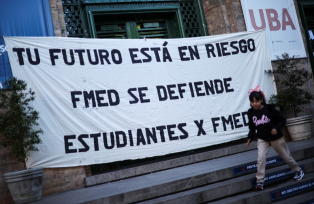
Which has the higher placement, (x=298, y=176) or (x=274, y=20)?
(x=274, y=20)

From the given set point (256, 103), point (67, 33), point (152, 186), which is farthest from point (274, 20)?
point (152, 186)

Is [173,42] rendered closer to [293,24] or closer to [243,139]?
[243,139]

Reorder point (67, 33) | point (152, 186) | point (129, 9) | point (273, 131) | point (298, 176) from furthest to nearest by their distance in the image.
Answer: point (129, 9) → point (67, 33) → point (298, 176) → point (152, 186) → point (273, 131)

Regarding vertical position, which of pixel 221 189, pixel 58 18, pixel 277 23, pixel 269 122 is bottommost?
pixel 221 189

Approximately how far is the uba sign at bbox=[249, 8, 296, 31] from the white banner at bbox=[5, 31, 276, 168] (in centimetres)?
103

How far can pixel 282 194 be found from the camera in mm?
4418

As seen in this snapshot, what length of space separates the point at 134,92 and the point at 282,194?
3.20m

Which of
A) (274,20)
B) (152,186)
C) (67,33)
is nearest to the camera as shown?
(152,186)

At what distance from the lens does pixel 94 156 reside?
5.38 metres

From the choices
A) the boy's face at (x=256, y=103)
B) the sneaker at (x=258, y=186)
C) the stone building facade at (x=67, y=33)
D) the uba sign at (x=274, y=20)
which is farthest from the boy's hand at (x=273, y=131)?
the uba sign at (x=274, y=20)

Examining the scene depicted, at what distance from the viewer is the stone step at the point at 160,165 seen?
5.43 meters

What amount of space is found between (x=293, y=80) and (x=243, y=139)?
78.4 inches

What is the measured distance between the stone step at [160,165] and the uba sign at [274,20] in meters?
3.56

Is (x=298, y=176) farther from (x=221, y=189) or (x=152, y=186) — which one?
(x=152, y=186)
